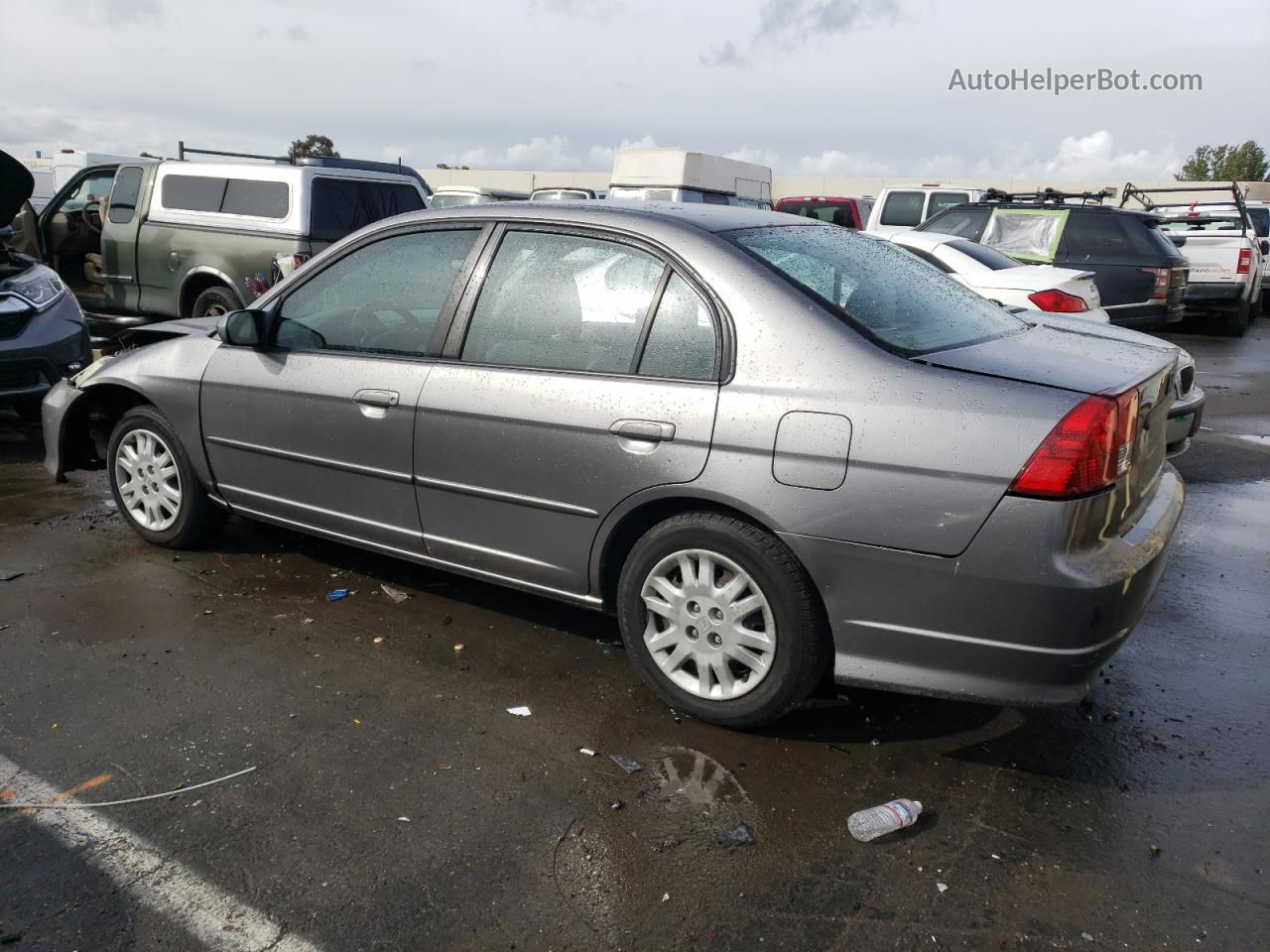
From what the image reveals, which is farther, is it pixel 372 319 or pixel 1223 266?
pixel 1223 266

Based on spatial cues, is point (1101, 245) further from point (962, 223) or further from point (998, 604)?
point (998, 604)

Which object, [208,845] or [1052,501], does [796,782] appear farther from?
[208,845]

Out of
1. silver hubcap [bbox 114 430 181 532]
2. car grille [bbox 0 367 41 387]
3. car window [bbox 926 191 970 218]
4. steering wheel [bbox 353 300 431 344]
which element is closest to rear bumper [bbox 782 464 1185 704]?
steering wheel [bbox 353 300 431 344]

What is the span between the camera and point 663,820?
116 inches

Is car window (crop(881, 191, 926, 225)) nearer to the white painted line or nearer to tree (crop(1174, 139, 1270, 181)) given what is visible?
the white painted line

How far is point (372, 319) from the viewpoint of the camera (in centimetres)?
425

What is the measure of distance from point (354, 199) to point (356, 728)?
759 cm

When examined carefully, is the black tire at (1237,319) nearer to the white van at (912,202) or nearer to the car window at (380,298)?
the white van at (912,202)

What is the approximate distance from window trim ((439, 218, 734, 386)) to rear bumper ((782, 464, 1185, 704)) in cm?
68

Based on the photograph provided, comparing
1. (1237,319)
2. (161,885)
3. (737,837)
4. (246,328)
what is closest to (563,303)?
(246,328)

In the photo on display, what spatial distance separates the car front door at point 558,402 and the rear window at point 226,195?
647cm

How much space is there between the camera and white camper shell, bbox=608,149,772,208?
57.1 feet

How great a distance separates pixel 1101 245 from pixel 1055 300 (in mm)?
4140

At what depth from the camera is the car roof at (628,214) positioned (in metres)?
3.65
